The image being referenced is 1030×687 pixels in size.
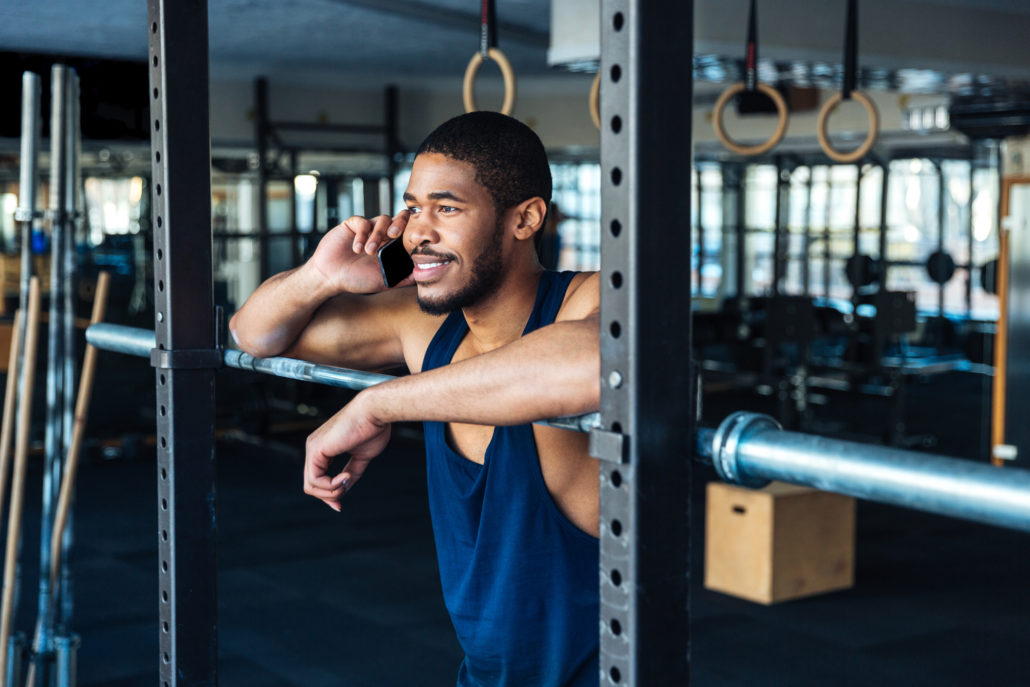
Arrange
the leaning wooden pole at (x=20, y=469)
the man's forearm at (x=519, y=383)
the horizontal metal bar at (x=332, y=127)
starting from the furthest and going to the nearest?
the horizontal metal bar at (x=332, y=127) → the leaning wooden pole at (x=20, y=469) → the man's forearm at (x=519, y=383)

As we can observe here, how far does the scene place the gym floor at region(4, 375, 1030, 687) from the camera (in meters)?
3.50

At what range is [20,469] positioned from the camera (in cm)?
220

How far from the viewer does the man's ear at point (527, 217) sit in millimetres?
1253

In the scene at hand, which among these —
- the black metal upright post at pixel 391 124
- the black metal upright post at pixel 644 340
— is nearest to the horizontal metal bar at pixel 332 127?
the black metal upright post at pixel 391 124

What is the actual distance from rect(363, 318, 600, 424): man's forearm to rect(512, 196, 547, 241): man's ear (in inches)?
11.2

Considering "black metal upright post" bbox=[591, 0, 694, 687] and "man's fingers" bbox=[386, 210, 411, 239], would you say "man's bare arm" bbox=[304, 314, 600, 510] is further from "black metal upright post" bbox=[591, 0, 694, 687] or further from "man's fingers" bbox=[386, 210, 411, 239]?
"man's fingers" bbox=[386, 210, 411, 239]

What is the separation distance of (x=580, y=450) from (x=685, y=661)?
17.6 inches

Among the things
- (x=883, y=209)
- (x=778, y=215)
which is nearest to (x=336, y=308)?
(x=778, y=215)

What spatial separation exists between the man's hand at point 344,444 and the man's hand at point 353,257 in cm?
21

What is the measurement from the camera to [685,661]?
0.80 metres

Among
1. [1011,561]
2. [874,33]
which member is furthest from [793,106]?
[1011,561]

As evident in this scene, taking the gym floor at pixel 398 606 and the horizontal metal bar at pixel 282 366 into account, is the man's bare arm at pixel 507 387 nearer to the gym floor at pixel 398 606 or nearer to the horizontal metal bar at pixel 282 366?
the horizontal metal bar at pixel 282 366

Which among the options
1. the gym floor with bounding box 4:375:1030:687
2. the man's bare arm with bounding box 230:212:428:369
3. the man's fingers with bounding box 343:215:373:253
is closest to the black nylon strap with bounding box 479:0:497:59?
the man's bare arm with bounding box 230:212:428:369

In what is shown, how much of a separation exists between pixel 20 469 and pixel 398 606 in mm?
2123
